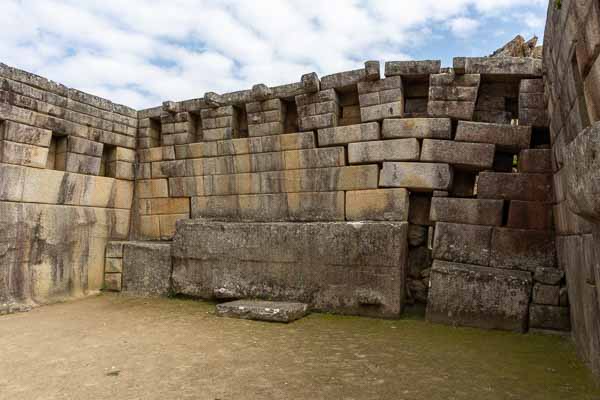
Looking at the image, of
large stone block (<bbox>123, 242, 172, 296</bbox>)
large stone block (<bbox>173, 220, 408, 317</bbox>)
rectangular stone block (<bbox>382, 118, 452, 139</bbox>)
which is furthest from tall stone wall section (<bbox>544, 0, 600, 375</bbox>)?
large stone block (<bbox>123, 242, 172, 296</bbox>)

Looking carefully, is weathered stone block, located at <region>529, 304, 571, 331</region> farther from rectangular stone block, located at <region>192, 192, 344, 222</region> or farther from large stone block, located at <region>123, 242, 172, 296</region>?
large stone block, located at <region>123, 242, 172, 296</region>

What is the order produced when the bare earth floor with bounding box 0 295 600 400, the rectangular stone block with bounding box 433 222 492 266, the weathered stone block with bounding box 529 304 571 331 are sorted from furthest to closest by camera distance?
the rectangular stone block with bounding box 433 222 492 266 → the weathered stone block with bounding box 529 304 571 331 → the bare earth floor with bounding box 0 295 600 400

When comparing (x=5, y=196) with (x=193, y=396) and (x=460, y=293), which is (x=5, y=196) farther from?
(x=460, y=293)

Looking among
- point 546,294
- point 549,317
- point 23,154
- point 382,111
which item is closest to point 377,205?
point 382,111

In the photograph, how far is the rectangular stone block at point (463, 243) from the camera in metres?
6.16

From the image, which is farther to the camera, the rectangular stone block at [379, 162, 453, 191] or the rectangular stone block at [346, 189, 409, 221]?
the rectangular stone block at [346, 189, 409, 221]

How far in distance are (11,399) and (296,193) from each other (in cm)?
502

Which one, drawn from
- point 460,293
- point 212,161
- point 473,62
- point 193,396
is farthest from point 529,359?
point 212,161

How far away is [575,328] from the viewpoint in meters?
4.84

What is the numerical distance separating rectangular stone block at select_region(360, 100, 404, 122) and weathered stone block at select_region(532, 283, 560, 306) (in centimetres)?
319

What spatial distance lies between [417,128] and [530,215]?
A: 2.05 m

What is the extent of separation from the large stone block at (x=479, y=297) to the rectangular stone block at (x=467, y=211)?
692mm

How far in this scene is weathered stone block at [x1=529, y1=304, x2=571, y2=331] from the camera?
5312 millimetres

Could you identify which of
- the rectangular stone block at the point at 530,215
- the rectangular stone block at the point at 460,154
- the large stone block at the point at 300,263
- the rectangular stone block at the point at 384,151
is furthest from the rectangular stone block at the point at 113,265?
the rectangular stone block at the point at 530,215
